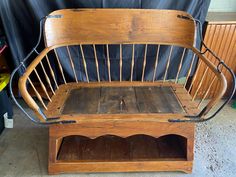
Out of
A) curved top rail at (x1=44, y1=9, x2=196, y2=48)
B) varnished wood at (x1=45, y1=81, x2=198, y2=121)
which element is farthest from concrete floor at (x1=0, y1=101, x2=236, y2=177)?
curved top rail at (x1=44, y1=9, x2=196, y2=48)

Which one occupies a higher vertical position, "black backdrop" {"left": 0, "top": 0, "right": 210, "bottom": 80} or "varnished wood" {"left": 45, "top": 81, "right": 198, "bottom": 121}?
"black backdrop" {"left": 0, "top": 0, "right": 210, "bottom": 80}

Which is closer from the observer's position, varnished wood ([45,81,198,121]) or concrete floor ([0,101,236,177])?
varnished wood ([45,81,198,121])

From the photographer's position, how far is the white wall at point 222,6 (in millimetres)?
1850

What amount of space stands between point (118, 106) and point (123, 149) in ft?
1.04

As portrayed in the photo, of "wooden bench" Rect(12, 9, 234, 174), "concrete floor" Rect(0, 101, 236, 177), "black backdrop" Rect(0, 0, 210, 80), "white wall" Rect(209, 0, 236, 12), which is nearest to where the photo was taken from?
"wooden bench" Rect(12, 9, 234, 174)

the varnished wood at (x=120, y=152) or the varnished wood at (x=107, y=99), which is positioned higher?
the varnished wood at (x=107, y=99)

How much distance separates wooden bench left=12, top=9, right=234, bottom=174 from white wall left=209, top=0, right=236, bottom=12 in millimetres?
546

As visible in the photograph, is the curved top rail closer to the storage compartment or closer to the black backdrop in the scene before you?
the black backdrop

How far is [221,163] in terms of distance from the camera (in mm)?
1421

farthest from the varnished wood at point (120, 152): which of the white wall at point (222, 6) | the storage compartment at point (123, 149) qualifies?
the white wall at point (222, 6)

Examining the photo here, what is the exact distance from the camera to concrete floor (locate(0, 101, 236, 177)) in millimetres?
1355

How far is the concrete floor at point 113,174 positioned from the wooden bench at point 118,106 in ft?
0.38

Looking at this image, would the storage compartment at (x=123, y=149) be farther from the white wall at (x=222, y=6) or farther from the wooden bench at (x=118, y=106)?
the white wall at (x=222, y=6)

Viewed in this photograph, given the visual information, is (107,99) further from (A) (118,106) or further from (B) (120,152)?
(B) (120,152)
